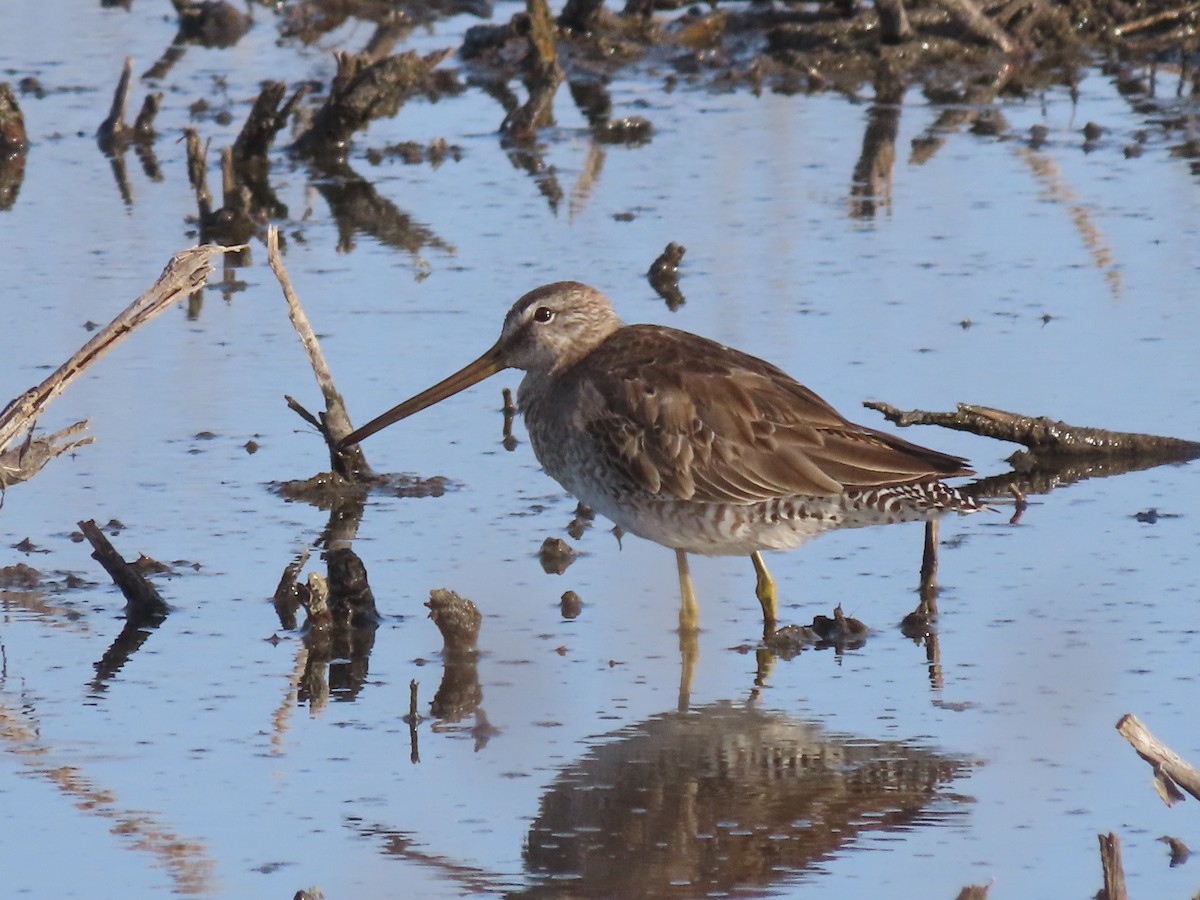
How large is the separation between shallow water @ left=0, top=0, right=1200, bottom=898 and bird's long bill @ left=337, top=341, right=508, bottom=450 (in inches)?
10.6

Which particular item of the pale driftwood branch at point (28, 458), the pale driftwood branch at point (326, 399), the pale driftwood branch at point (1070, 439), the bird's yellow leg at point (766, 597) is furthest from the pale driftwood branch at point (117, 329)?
the pale driftwood branch at point (1070, 439)

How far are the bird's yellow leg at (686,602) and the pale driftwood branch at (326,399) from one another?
51.1 inches

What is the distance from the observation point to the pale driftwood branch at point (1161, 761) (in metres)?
3.58

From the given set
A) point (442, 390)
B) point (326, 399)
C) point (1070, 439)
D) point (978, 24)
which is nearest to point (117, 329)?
point (326, 399)

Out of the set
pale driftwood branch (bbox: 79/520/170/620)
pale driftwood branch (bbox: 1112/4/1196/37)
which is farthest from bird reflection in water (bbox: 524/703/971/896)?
pale driftwood branch (bbox: 1112/4/1196/37)

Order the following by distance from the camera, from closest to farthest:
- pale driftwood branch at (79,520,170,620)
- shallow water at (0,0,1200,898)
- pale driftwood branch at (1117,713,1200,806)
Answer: pale driftwood branch at (1117,713,1200,806), shallow water at (0,0,1200,898), pale driftwood branch at (79,520,170,620)

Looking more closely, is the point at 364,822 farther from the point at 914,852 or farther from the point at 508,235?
the point at 508,235

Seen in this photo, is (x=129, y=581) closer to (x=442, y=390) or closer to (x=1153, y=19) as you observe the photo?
(x=442, y=390)

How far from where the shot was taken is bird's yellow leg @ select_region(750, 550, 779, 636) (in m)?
5.89

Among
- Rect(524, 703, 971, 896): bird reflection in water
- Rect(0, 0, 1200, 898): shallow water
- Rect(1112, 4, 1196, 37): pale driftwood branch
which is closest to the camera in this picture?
Rect(524, 703, 971, 896): bird reflection in water

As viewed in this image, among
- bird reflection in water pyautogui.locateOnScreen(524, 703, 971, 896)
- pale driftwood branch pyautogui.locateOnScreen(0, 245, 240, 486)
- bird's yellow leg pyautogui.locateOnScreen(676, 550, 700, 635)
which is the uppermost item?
pale driftwood branch pyautogui.locateOnScreen(0, 245, 240, 486)

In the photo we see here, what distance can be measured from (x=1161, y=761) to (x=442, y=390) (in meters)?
3.49

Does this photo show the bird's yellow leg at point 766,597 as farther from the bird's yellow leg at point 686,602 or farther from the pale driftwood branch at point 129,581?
the pale driftwood branch at point 129,581

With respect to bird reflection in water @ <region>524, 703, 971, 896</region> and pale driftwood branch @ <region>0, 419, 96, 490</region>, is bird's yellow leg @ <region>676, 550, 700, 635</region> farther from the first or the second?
pale driftwood branch @ <region>0, 419, 96, 490</region>
